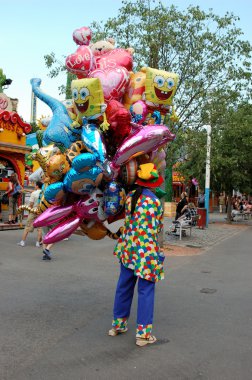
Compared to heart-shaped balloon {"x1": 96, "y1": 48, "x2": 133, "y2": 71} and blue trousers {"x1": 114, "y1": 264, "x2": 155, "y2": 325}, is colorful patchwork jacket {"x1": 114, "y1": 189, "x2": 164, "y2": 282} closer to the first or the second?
blue trousers {"x1": 114, "y1": 264, "x2": 155, "y2": 325}

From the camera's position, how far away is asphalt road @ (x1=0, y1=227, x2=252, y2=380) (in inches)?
149

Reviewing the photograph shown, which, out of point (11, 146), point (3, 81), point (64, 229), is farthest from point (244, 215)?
point (64, 229)

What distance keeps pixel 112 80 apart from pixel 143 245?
182 cm

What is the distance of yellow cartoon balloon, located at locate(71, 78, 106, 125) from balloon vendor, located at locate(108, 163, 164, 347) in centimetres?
75

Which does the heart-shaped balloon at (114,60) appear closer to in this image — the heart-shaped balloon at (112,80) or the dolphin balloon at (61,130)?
the heart-shaped balloon at (112,80)

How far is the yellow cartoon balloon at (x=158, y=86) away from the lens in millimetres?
4598

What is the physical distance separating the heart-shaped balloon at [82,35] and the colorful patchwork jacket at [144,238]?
1997 millimetres

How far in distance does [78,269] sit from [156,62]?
6.16 metres

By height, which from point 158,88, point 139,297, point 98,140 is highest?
point 158,88

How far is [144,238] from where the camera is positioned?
14.3 ft

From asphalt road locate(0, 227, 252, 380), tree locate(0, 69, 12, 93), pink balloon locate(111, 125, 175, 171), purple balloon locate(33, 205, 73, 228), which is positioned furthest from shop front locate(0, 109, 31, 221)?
tree locate(0, 69, 12, 93)

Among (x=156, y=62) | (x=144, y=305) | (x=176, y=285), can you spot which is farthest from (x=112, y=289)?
(x=156, y=62)

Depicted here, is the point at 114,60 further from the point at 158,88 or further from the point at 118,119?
the point at 118,119

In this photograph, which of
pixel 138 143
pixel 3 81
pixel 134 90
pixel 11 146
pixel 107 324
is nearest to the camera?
pixel 138 143
